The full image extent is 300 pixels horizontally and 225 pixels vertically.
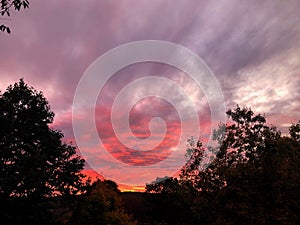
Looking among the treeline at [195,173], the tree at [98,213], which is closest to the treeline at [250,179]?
the treeline at [195,173]

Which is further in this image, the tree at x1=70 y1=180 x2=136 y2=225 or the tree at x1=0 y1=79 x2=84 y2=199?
the tree at x1=70 y1=180 x2=136 y2=225

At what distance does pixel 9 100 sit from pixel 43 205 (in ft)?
41.5

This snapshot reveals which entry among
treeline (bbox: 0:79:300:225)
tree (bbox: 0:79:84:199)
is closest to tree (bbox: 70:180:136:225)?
treeline (bbox: 0:79:300:225)

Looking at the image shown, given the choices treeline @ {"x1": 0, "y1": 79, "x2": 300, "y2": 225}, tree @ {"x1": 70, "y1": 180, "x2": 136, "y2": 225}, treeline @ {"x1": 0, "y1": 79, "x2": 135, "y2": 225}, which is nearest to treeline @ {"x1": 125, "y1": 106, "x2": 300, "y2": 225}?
treeline @ {"x1": 0, "y1": 79, "x2": 300, "y2": 225}

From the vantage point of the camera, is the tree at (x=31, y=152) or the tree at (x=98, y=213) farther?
the tree at (x=98, y=213)

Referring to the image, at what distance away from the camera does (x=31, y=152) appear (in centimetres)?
3152

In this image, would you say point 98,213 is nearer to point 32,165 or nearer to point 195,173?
point 195,173

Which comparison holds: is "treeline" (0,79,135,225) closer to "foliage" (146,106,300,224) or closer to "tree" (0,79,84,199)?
"tree" (0,79,84,199)

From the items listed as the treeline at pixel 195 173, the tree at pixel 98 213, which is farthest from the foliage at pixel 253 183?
the tree at pixel 98 213

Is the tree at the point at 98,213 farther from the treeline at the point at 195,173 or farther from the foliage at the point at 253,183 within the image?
the foliage at the point at 253,183

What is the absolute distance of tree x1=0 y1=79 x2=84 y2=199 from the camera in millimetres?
28922

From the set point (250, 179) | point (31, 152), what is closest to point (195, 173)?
point (250, 179)

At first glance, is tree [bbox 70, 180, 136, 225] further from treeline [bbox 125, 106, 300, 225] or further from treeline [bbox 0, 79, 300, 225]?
treeline [bbox 125, 106, 300, 225]

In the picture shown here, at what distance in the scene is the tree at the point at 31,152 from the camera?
28.9 m
